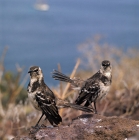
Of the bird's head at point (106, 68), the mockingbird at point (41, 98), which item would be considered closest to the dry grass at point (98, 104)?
the mockingbird at point (41, 98)

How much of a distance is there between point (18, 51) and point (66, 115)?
16103 mm

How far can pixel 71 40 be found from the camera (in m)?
26.4

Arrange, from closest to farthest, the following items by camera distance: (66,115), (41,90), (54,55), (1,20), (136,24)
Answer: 1. (41,90)
2. (66,115)
3. (136,24)
4. (54,55)
5. (1,20)

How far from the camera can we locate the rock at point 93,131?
3.90 m

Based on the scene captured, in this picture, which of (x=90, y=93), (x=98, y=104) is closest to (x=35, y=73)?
(x=90, y=93)

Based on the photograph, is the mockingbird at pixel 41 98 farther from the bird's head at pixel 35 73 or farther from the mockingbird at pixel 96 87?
the mockingbird at pixel 96 87

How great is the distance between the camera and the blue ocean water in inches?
834

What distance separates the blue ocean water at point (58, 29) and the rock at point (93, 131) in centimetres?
1470

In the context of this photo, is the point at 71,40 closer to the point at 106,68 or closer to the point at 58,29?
the point at 58,29

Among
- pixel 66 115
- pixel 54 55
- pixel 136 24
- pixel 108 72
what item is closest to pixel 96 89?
pixel 108 72

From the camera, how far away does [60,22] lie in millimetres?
26031

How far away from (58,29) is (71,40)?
150 cm

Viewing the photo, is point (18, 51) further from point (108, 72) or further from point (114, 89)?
point (108, 72)

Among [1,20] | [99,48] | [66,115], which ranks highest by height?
[1,20]
